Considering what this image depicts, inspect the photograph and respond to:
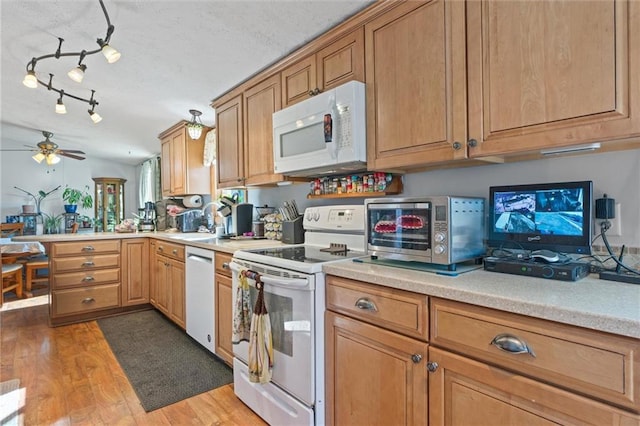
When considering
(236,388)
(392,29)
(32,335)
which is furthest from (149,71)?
(32,335)

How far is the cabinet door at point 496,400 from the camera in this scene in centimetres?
81

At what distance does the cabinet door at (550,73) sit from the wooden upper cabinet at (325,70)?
1.98 feet

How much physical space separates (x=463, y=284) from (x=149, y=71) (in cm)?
264

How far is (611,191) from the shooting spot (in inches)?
47.9

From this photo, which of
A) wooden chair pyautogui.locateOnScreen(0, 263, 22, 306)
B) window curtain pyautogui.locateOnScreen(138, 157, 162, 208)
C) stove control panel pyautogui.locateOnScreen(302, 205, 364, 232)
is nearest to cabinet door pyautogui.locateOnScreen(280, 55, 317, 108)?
stove control panel pyautogui.locateOnScreen(302, 205, 364, 232)

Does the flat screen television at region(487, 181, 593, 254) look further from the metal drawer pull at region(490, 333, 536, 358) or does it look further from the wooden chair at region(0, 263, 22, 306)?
Answer: the wooden chair at region(0, 263, 22, 306)

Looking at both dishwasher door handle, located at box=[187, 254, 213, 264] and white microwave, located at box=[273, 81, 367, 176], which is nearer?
white microwave, located at box=[273, 81, 367, 176]

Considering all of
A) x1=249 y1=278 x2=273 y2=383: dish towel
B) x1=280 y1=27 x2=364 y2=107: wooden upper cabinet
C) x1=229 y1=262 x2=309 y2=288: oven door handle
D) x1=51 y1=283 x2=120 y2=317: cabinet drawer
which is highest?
x1=280 y1=27 x2=364 y2=107: wooden upper cabinet

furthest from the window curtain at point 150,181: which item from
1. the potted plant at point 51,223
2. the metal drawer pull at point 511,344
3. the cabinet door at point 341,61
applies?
the metal drawer pull at point 511,344

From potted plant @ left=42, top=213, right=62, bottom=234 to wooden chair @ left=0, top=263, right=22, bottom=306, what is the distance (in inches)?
94.8

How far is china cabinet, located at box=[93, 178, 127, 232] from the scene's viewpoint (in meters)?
7.14

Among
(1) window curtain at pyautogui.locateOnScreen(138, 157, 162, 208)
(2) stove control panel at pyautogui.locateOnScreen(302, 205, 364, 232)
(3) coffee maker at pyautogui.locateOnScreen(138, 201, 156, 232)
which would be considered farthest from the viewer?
(1) window curtain at pyautogui.locateOnScreen(138, 157, 162, 208)

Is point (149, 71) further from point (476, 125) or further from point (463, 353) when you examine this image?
point (463, 353)

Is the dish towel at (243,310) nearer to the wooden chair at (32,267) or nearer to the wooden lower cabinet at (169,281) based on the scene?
the wooden lower cabinet at (169,281)
